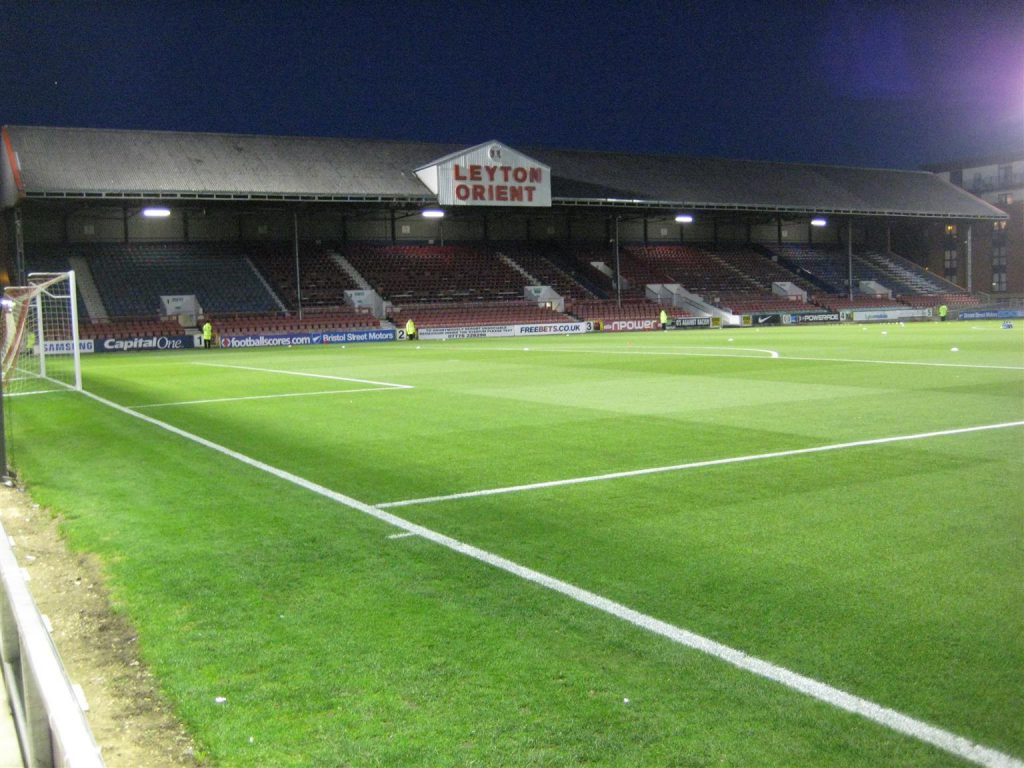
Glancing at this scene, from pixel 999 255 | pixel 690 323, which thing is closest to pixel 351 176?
pixel 690 323

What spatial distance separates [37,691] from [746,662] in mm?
2937

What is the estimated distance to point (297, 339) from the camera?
1778 inches

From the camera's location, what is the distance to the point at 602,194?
54906 mm

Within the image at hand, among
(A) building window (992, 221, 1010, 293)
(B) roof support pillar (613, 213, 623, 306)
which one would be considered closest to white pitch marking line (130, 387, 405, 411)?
(B) roof support pillar (613, 213, 623, 306)

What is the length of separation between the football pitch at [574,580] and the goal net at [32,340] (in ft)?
15.1

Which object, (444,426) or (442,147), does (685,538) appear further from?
(442,147)

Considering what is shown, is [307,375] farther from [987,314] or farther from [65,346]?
[987,314]

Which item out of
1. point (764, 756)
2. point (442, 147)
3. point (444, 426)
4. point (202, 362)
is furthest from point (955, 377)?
point (442, 147)

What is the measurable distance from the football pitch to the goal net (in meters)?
4.60

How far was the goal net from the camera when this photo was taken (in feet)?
60.2

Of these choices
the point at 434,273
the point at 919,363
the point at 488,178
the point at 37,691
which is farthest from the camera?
the point at 434,273

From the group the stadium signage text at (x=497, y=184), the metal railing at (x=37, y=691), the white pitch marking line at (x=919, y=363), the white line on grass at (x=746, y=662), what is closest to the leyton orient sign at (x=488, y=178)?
the stadium signage text at (x=497, y=184)

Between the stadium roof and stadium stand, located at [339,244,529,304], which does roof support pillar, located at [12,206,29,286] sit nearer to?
the stadium roof

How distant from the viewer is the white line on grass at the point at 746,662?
3.41 metres
